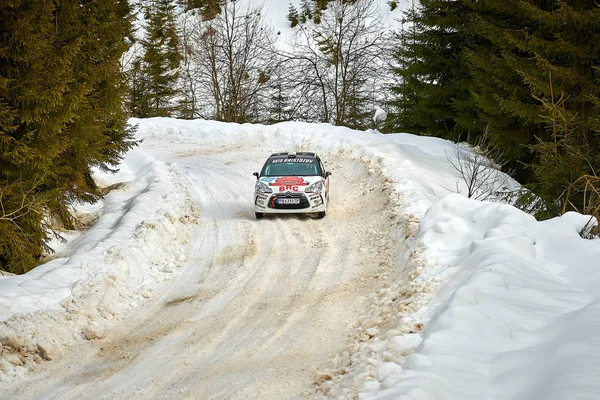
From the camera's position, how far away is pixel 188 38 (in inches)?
1843

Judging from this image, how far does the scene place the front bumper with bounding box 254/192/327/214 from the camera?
524 inches

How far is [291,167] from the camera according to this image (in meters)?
14.6

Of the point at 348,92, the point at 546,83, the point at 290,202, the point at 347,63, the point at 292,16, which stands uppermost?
the point at 292,16

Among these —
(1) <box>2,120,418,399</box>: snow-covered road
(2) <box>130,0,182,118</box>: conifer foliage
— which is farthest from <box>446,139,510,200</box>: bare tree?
(2) <box>130,0,182,118</box>: conifer foliage

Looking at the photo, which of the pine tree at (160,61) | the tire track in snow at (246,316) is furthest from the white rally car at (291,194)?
the pine tree at (160,61)

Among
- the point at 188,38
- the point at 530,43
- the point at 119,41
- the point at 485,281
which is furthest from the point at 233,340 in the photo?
the point at 188,38

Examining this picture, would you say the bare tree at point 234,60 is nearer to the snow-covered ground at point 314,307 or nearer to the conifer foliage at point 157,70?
the conifer foliage at point 157,70

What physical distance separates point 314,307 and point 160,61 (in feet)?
128

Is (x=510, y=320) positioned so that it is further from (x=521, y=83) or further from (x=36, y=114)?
(x=521, y=83)

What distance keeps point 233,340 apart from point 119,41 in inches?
432

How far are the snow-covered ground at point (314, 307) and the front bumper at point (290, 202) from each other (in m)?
0.35

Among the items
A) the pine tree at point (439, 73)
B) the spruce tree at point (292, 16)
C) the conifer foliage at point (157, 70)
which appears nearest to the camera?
the pine tree at point (439, 73)

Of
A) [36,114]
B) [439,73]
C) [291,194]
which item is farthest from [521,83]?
[36,114]

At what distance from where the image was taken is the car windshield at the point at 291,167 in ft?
47.0
